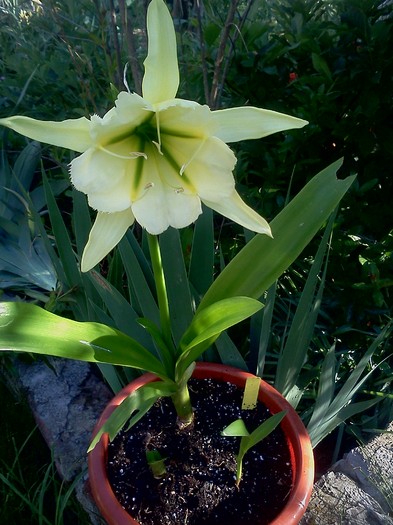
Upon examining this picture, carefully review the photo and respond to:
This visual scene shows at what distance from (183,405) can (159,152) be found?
638 millimetres

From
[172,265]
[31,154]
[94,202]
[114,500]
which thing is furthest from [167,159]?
[31,154]

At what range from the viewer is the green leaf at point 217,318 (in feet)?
3.32

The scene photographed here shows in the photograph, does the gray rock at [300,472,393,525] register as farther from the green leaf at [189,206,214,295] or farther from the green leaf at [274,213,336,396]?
the green leaf at [189,206,214,295]

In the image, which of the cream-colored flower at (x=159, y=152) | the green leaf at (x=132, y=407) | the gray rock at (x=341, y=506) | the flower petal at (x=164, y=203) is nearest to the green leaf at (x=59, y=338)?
the green leaf at (x=132, y=407)

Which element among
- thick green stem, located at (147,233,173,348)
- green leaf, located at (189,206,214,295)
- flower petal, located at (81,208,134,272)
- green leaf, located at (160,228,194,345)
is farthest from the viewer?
green leaf, located at (189,206,214,295)

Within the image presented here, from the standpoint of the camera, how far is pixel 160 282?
1.08 metres

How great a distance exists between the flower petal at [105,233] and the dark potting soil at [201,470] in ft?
1.96

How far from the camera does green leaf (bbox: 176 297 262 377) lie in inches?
39.9

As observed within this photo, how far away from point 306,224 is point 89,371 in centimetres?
99

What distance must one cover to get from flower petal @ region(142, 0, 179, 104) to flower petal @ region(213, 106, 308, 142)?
9 centimetres

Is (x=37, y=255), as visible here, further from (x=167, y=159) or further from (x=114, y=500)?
(x=167, y=159)

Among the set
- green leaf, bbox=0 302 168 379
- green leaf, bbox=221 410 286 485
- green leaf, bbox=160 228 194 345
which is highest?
green leaf, bbox=0 302 168 379

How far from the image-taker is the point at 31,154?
244cm

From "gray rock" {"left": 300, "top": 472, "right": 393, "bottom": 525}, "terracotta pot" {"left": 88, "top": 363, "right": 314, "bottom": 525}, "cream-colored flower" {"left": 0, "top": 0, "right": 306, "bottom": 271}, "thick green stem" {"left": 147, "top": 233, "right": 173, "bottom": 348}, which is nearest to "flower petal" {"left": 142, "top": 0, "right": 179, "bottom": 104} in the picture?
"cream-colored flower" {"left": 0, "top": 0, "right": 306, "bottom": 271}
